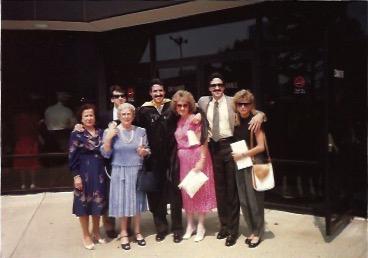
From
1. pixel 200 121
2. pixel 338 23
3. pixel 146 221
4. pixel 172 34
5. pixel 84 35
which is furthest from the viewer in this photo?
pixel 84 35

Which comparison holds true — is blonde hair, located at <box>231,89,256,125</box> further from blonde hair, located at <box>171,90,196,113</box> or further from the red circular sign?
the red circular sign

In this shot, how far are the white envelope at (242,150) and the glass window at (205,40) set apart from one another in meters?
2.36

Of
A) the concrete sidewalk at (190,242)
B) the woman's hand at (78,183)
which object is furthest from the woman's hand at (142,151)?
the concrete sidewalk at (190,242)

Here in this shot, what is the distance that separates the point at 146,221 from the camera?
17.9ft

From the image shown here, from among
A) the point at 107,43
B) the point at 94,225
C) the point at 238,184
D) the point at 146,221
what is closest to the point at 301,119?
the point at 238,184

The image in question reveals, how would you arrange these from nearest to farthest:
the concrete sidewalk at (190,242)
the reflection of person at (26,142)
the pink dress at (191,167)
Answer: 1. the concrete sidewalk at (190,242)
2. the pink dress at (191,167)
3. the reflection of person at (26,142)

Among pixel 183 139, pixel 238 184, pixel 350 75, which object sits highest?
pixel 350 75

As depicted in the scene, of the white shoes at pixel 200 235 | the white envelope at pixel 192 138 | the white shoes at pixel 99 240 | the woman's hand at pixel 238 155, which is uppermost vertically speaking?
the white envelope at pixel 192 138

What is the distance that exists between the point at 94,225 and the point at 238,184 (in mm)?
1670

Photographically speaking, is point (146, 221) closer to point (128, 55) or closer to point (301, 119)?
point (301, 119)

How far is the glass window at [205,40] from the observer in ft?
20.4

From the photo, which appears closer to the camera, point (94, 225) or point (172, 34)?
point (94, 225)

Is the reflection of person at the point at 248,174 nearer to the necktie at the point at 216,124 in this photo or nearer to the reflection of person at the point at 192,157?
the necktie at the point at 216,124

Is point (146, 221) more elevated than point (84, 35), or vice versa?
point (84, 35)
